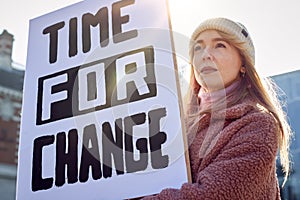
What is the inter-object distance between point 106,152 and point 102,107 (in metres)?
0.08

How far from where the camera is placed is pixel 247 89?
2.83ft

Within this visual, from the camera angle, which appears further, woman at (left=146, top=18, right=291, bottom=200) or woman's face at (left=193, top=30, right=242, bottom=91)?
woman's face at (left=193, top=30, right=242, bottom=91)

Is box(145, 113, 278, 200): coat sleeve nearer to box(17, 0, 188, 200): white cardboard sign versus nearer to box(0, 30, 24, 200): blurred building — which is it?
box(17, 0, 188, 200): white cardboard sign

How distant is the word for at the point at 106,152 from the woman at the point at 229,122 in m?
0.07

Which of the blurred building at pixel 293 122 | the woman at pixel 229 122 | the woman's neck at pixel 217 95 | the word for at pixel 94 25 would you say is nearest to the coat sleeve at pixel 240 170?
the woman at pixel 229 122

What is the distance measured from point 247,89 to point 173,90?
15 centimetres

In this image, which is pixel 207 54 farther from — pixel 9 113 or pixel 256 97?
pixel 9 113

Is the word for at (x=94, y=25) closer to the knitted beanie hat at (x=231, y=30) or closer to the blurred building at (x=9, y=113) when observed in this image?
the knitted beanie hat at (x=231, y=30)

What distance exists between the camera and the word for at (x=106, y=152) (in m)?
0.77

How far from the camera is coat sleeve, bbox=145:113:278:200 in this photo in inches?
26.5

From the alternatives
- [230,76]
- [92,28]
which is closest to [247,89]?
[230,76]

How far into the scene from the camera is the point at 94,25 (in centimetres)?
90

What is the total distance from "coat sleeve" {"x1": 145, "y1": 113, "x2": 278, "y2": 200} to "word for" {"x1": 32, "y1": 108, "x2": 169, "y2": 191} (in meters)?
0.08

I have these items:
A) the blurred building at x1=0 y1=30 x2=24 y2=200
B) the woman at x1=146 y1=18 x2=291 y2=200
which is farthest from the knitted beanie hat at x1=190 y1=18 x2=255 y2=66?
the blurred building at x1=0 y1=30 x2=24 y2=200
